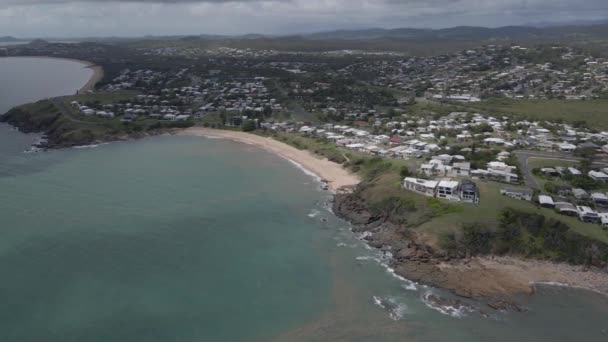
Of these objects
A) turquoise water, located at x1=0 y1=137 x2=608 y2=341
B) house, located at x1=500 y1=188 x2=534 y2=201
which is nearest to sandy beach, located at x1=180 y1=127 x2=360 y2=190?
turquoise water, located at x1=0 y1=137 x2=608 y2=341

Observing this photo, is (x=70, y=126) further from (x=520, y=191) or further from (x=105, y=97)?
(x=520, y=191)

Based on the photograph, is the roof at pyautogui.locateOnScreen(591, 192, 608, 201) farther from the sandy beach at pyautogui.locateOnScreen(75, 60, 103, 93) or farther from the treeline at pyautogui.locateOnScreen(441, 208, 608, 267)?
the sandy beach at pyautogui.locateOnScreen(75, 60, 103, 93)

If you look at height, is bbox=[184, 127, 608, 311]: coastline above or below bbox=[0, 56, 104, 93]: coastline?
below

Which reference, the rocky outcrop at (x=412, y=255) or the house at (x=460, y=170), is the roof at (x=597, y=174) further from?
the rocky outcrop at (x=412, y=255)

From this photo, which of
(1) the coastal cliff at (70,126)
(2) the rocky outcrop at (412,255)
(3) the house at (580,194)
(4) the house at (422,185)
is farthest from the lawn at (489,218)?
(1) the coastal cliff at (70,126)

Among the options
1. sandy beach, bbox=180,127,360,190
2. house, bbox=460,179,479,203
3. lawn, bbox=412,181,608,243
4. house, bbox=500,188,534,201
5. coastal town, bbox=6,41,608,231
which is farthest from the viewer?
sandy beach, bbox=180,127,360,190

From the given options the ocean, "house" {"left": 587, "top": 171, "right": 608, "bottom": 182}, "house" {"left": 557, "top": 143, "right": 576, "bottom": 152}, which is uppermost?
"house" {"left": 557, "top": 143, "right": 576, "bottom": 152}

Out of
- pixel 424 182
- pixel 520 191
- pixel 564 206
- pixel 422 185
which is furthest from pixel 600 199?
pixel 422 185

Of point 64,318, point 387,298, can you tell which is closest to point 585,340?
point 387,298
